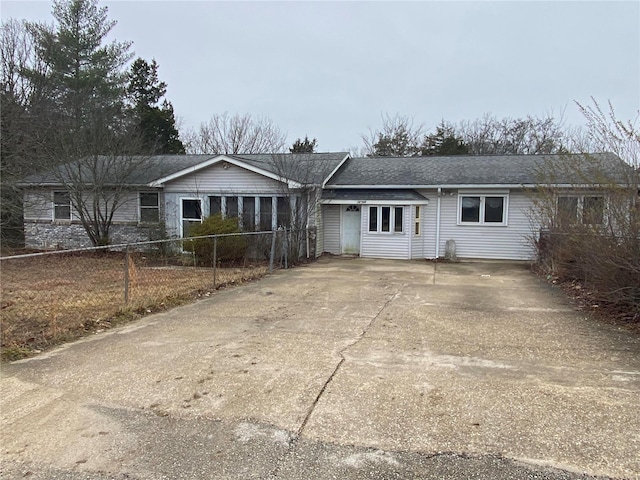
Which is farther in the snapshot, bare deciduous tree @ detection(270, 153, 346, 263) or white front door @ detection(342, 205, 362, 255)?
white front door @ detection(342, 205, 362, 255)

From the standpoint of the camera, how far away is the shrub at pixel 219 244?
44.5 ft

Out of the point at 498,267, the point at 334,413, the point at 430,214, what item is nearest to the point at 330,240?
the point at 430,214

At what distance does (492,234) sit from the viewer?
16391 mm

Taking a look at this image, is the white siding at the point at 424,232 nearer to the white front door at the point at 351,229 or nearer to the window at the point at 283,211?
the white front door at the point at 351,229

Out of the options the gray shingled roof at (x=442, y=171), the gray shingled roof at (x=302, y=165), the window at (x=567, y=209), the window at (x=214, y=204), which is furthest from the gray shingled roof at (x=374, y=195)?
the window at (x=567, y=209)

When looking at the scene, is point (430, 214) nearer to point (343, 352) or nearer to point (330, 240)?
point (330, 240)

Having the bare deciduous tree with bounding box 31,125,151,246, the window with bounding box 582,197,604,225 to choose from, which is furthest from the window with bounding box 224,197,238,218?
the window with bounding box 582,197,604,225

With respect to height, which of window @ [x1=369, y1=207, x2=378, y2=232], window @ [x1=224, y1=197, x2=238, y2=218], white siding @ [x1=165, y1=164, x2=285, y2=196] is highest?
white siding @ [x1=165, y1=164, x2=285, y2=196]

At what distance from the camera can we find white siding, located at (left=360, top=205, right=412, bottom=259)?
16448mm

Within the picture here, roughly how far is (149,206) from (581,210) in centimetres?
1513

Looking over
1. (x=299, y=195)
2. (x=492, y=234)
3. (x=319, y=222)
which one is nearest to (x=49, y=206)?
(x=299, y=195)

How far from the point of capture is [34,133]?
1723cm

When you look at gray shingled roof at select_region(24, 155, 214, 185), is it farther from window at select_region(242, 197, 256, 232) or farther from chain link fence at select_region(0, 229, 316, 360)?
chain link fence at select_region(0, 229, 316, 360)

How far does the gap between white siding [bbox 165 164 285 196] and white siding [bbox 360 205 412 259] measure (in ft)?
11.8
